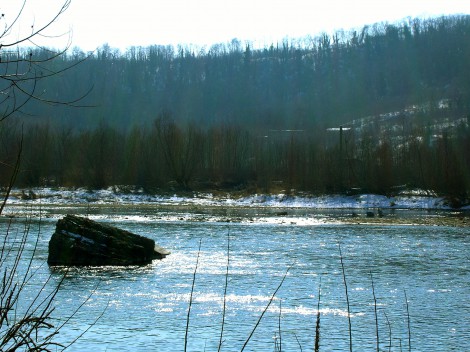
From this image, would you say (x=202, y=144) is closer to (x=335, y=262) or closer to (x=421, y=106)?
(x=335, y=262)

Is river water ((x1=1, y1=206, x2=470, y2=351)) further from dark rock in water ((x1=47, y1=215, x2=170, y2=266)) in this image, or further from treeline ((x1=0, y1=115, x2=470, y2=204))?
→ treeline ((x1=0, y1=115, x2=470, y2=204))

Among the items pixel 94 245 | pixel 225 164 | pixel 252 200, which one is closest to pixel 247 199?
pixel 252 200

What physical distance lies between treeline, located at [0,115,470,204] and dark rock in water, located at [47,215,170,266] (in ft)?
137

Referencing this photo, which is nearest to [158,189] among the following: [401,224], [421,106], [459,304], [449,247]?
[401,224]

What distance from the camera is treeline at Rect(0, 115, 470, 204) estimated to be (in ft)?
225

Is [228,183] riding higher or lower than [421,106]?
lower

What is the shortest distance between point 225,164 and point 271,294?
226 feet

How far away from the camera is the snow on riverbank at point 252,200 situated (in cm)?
6291

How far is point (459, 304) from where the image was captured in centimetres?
1700

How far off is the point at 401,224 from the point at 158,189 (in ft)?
126

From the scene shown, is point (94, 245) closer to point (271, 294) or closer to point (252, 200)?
point (271, 294)

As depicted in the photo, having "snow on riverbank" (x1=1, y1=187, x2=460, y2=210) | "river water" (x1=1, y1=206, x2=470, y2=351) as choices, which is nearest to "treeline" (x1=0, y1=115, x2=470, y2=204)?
"snow on riverbank" (x1=1, y1=187, x2=460, y2=210)

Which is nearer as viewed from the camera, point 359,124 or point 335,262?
point 335,262

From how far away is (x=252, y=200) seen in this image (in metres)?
68.6
